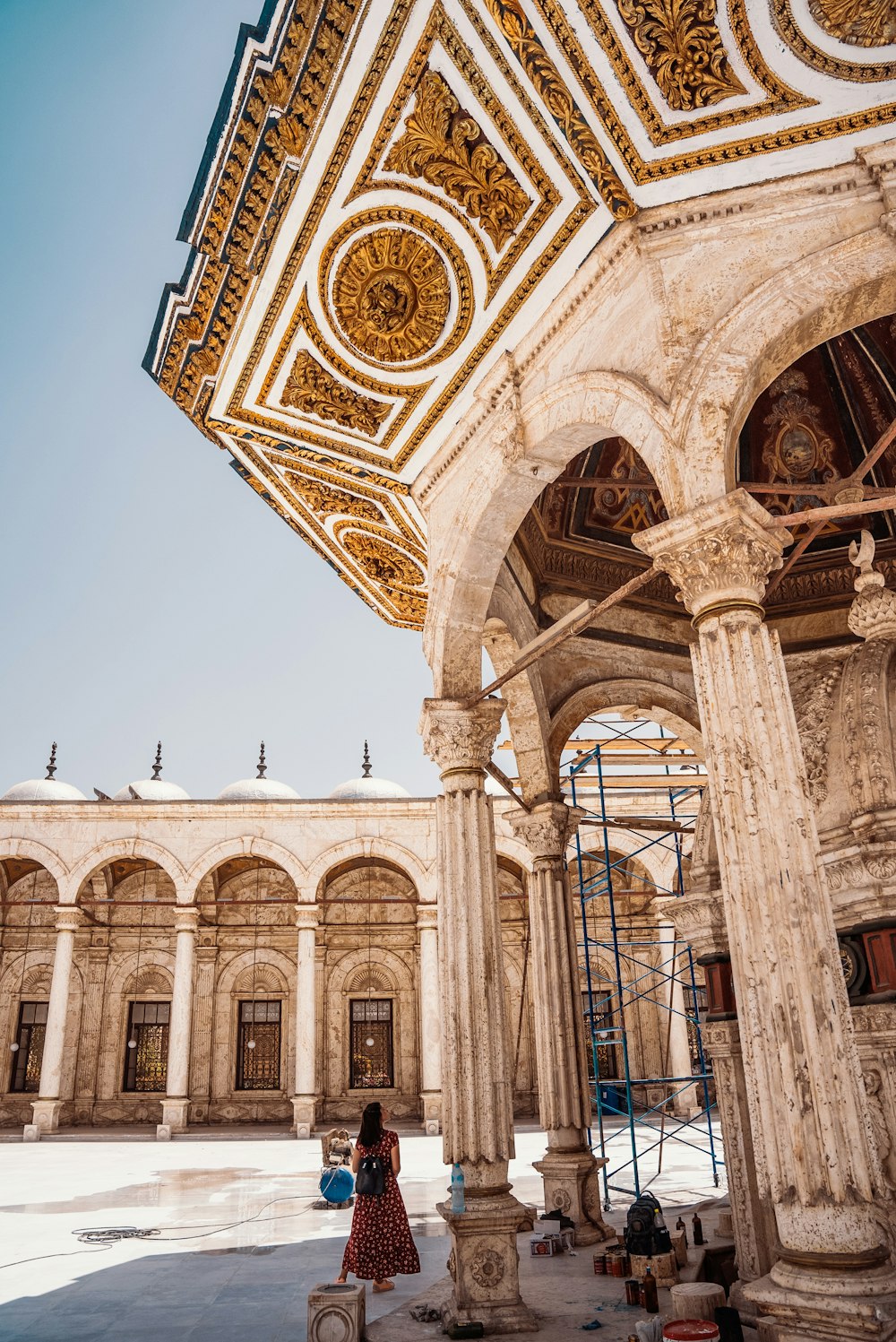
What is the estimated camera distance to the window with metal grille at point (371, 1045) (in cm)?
1922

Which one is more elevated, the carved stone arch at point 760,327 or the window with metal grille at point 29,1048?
the carved stone arch at point 760,327

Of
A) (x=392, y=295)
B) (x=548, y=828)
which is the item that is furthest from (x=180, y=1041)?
(x=392, y=295)

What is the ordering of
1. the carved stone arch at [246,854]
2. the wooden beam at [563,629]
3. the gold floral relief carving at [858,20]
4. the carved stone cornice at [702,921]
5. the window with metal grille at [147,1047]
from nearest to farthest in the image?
the gold floral relief carving at [858,20]
the wooden beam at [563,629]
the carved stone cornice at [702,921]
the carved stone arch at [246,854]
the window with metal grille at [147,1047]

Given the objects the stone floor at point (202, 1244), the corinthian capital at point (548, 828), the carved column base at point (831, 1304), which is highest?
the corinthian capital at point (548, 828)

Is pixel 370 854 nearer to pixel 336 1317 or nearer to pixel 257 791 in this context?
pixel 257 791

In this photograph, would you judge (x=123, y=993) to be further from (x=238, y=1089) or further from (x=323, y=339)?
(x=323, y=339)

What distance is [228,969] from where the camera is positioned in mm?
19953

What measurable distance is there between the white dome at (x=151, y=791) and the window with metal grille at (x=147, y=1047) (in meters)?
4.45

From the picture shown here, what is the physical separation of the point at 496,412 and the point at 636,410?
4.88 feet

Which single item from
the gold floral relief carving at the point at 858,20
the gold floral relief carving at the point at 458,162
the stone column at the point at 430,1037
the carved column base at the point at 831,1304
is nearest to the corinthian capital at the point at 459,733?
the gold floral relief carving at the point at 458,162

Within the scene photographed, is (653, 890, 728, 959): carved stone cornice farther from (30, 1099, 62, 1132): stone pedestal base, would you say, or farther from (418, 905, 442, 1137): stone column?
(30, 1099, 62, 1132): stone pedestal base

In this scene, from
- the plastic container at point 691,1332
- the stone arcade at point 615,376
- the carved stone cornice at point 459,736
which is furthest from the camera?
the carved stone cornice at point 459,736

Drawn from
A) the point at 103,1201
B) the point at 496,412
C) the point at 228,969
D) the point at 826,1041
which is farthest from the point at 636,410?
the point at 228,969

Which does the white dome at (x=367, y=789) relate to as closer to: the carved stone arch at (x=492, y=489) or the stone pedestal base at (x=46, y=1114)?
the stone pedestal base at (x=46, y=1114)
